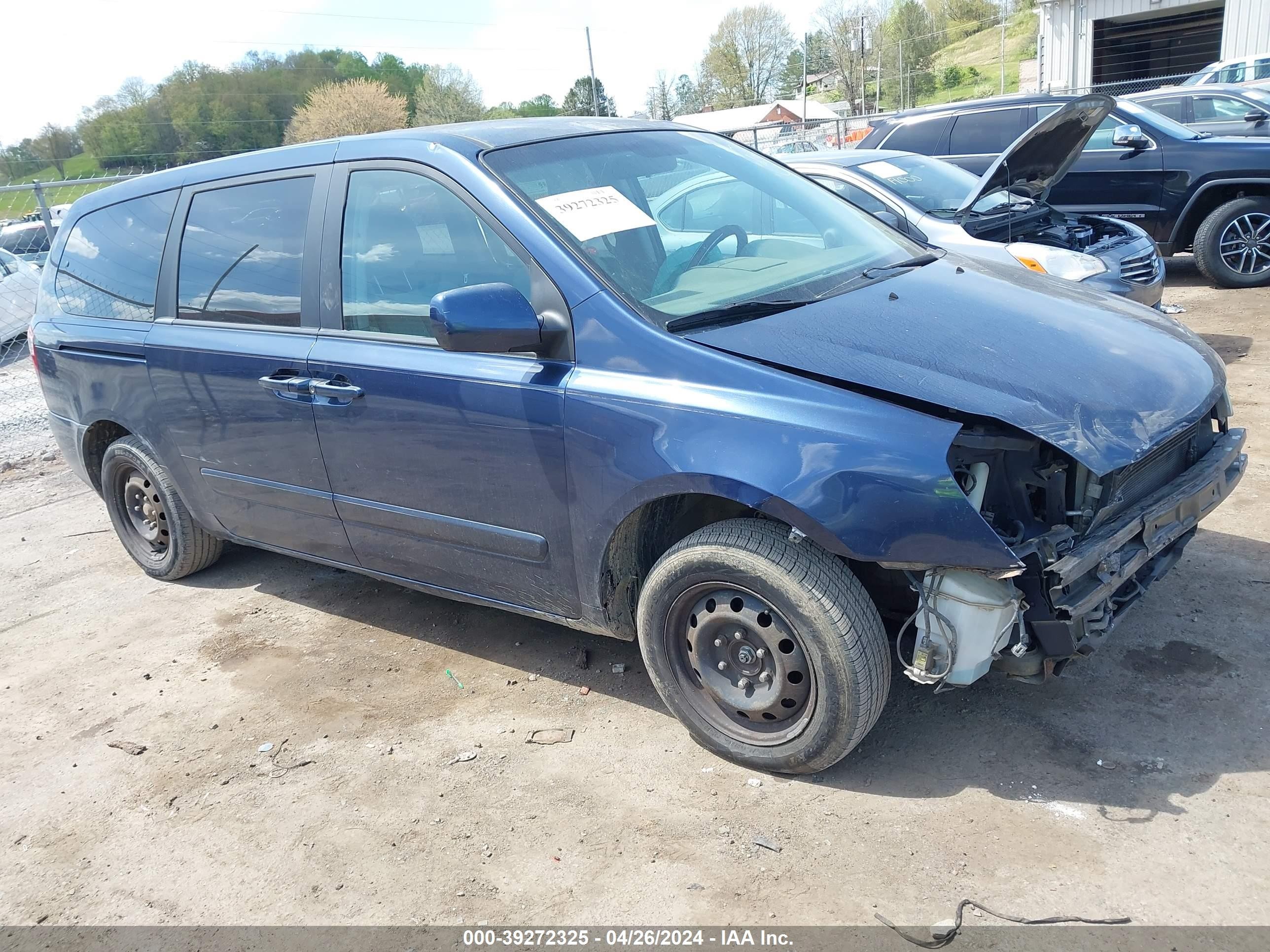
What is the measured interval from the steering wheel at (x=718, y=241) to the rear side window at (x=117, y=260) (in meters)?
2.45

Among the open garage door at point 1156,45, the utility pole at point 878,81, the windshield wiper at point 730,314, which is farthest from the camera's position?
the utility pole at point 878,81

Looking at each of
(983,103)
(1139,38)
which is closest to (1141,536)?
(983,103)

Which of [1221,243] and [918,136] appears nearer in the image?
[1221,243]

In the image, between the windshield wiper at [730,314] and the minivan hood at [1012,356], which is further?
the windshield wiper at [730,314]

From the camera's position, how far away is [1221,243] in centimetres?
898

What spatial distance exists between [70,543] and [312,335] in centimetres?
319

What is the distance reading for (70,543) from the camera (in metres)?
5.83

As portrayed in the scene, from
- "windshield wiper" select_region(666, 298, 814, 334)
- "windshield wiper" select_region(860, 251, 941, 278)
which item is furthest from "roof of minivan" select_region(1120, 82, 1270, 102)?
"windshield wiper" select_region(666, 298, 814, 334)

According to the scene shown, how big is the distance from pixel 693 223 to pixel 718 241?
14 cm

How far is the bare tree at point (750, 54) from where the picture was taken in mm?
93250

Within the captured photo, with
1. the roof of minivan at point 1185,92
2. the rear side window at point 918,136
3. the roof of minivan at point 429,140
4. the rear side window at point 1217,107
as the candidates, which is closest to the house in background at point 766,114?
the roof of minivan at point 1185,92

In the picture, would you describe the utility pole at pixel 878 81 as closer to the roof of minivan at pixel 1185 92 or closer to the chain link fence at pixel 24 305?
the roof of minivan at pixel 1185 92

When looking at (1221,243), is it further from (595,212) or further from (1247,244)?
(595,212)

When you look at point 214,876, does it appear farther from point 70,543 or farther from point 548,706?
point 70,543
